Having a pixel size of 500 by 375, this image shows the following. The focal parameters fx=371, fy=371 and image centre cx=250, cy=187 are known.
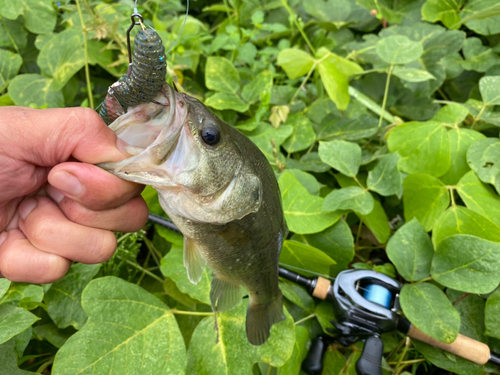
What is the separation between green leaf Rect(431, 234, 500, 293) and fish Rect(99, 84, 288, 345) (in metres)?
0.68

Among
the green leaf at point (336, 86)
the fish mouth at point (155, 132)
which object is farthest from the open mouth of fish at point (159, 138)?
the green leaf at point (336, 86)

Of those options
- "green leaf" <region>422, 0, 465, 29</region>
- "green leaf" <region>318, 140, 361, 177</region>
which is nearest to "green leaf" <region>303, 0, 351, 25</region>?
"green leaf" <region>422, 0, 465, 29</region>

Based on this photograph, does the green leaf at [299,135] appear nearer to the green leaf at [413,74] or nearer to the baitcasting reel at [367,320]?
the green leaf at [413,74]

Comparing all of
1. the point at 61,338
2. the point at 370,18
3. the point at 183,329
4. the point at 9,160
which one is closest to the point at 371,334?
the point at 183,329

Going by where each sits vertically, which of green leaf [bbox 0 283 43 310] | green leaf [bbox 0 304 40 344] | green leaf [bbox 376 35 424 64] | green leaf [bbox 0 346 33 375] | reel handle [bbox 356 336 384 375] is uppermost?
green leaf [bbox 376 35 424 64]

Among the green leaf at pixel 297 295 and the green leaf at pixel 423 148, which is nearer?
the green leaf at pixel 297 295

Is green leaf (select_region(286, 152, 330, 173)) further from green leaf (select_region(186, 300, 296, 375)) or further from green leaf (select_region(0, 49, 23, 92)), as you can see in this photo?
green leaf (select_region(0, 49, 23, 92))

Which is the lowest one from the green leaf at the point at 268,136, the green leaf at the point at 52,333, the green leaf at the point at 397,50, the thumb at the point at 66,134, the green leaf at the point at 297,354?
the green leaf at the point at 297,354

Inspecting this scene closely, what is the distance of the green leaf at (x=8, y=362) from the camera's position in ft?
3.44

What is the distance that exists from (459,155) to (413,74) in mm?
522

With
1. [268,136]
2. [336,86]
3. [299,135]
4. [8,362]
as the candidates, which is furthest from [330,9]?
[8,362]

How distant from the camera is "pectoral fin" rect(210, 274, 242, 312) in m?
1.26

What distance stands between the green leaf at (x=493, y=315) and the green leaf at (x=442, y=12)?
Result: 1706mm

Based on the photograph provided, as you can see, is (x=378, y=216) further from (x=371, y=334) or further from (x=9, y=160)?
(x=9, y=160)
